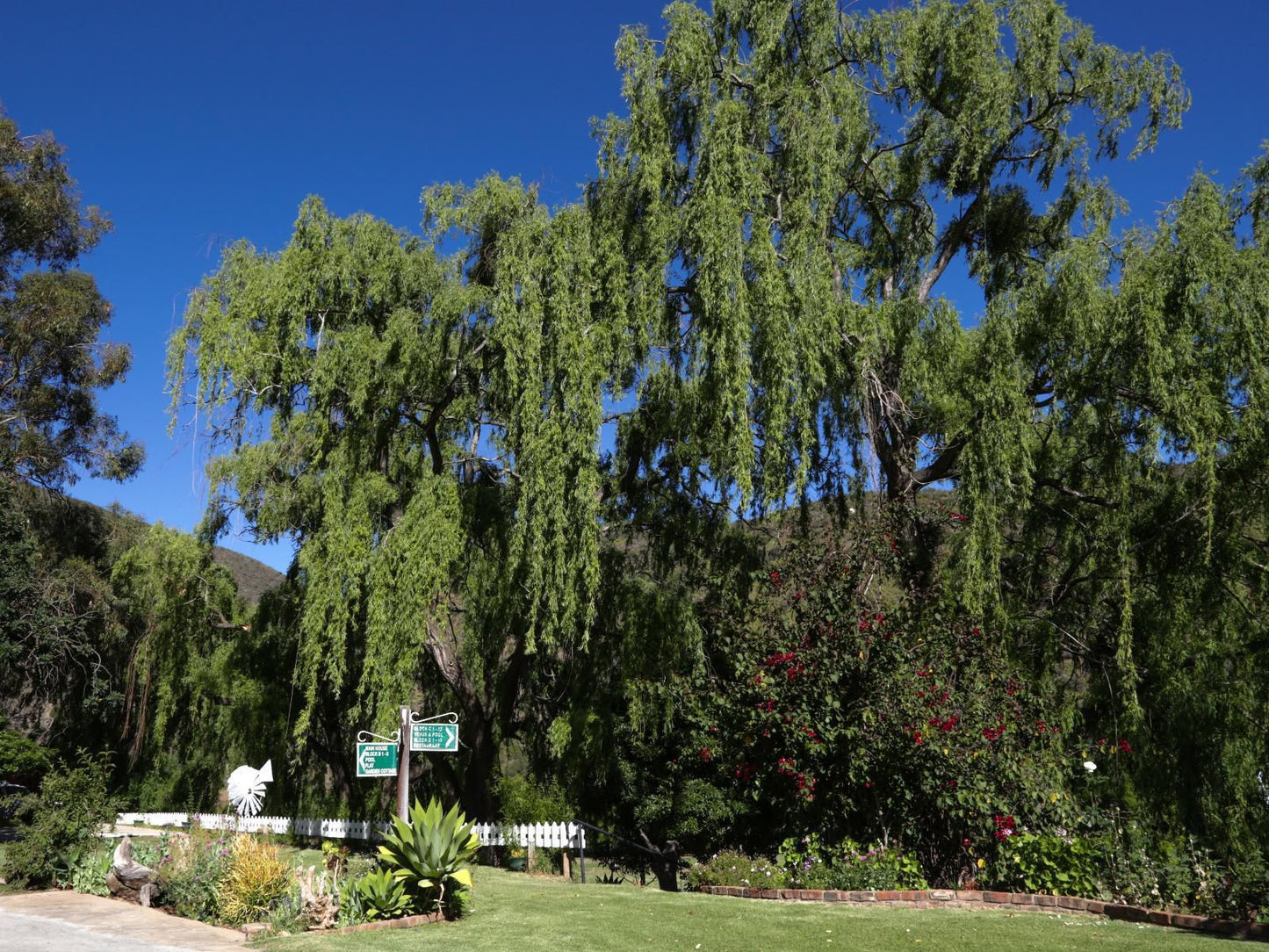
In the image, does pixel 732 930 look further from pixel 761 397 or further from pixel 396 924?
pixel 761 397

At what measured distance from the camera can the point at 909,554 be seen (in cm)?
1315

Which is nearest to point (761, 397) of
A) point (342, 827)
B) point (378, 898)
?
point (378, 898)

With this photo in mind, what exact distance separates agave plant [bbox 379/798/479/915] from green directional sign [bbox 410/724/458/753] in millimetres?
1255

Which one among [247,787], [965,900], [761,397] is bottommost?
[965,900]

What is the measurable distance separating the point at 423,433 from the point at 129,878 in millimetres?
7882

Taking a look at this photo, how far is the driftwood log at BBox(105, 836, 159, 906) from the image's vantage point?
9359mm

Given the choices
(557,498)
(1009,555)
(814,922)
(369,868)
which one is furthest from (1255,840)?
(369,868)

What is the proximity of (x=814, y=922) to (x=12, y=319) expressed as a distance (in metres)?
24.4

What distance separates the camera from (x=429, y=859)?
8391mm

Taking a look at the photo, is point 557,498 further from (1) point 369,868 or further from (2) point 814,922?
(2) point 814,922

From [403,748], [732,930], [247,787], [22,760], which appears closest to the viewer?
[732,930]

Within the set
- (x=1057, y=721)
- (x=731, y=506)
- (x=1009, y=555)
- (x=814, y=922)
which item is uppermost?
(x=731, y=506)

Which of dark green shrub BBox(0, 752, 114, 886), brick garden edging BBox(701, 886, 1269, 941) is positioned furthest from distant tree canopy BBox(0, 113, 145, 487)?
brick garden edging BBox(701, 886, 1269, 941)

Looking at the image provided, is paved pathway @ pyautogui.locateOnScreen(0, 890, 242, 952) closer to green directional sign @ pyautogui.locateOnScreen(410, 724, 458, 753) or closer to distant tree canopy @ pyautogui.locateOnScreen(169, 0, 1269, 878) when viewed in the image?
green directional sign @ pyautogui.locateOnScreen(410, 724, 458, 753)
